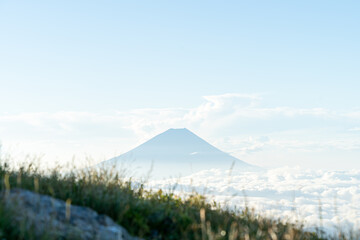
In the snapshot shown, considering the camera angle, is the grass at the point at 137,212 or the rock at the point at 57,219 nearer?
the rock at the point at 57,219

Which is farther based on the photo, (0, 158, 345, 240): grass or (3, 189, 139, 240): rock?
(0, 158, 345, 240): grass

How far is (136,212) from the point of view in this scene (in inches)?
227

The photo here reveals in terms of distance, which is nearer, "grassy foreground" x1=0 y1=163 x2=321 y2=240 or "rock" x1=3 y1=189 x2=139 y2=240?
"rock" x1=3 y1=189 x2=139 y2=240

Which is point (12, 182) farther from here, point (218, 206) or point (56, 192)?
point (218, 206)

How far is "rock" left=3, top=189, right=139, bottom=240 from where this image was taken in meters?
4.45

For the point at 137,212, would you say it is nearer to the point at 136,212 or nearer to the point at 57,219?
the point at 136,212

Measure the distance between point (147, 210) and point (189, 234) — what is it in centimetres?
79

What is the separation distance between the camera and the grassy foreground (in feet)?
17.8

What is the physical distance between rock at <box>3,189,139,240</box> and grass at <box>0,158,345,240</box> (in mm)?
139

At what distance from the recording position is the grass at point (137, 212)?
5.42 meters

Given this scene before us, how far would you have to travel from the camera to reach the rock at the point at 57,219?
14.6ft

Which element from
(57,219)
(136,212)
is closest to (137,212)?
(136,212)

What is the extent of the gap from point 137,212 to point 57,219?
1479mm

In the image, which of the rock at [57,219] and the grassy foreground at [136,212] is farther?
the grassy foreground at [136,212]
